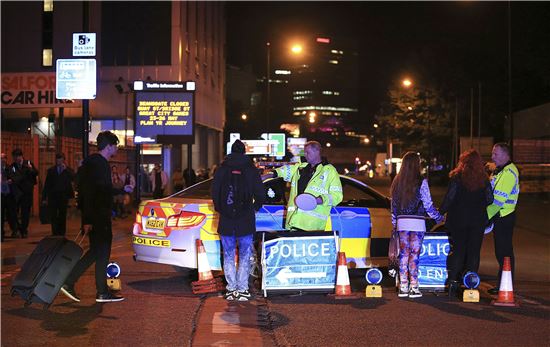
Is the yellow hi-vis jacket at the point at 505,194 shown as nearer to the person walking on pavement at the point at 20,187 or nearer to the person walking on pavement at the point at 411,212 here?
the person walking on pavement at the point at 411,212

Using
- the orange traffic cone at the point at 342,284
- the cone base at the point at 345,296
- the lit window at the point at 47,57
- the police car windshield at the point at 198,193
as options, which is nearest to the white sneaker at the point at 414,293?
the cone base at the point at 345,296

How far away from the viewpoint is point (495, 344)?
625 cm

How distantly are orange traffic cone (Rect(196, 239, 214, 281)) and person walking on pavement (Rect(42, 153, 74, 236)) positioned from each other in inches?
249

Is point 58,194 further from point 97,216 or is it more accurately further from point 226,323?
point 226,323

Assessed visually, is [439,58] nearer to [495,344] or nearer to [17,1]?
[17,1]

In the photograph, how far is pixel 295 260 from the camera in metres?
8.08

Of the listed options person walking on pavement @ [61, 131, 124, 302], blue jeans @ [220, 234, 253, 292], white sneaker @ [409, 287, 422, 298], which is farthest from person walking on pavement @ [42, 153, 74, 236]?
white sneaker @ [409, 287, 422, 298]

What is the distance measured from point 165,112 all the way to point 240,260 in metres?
20.1

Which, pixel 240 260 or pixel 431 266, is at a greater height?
pixel 240 260

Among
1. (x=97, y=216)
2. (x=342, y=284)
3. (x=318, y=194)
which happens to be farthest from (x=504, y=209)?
(x=97, y=216)

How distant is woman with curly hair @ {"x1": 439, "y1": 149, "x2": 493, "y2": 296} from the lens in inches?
325

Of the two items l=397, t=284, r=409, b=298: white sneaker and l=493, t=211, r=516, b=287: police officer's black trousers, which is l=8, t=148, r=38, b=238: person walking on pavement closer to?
l=397, t=284, r=409, b=298: white sneaker

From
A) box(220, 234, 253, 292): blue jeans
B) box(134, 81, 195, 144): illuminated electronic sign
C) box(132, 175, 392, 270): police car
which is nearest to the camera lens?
box(220, 234, 253, 292): blue jeans

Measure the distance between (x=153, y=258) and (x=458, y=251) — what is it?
3826 mm
